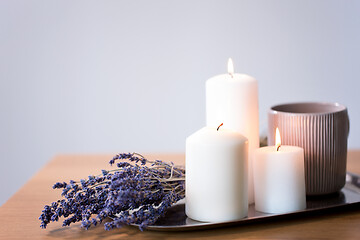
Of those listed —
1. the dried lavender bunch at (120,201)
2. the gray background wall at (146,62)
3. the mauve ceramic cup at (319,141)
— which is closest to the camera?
the dried lavender bunch at (120,201)

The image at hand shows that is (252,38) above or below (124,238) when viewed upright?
above

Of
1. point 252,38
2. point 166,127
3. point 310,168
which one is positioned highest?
point 252,38

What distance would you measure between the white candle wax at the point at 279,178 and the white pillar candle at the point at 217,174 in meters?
0.04

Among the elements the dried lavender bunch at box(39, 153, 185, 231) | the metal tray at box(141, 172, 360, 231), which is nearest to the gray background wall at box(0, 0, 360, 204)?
the metal tray at box(141, 172, 360, 231)

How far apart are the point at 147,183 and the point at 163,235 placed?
8 centimetres

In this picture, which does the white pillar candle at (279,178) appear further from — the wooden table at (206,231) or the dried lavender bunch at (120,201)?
the dried lavender bunch at (120,201)

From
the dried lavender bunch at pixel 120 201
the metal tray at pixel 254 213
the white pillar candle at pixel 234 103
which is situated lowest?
the metal tray at pixel 254 213

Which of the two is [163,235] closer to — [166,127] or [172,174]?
[172,174]

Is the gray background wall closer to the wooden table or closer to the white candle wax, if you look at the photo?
the wooden table

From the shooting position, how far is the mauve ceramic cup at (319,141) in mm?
853

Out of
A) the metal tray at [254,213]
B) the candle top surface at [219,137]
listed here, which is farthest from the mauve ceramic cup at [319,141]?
the candle top surface at [219,137]

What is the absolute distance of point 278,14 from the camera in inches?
85.5

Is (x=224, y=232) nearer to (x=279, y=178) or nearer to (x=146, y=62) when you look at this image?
(x=279, y=178)

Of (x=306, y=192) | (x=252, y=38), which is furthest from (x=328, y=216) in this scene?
(x=252, y=38)
